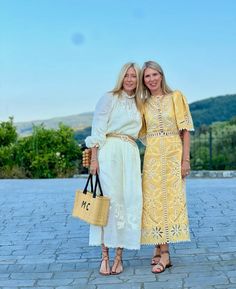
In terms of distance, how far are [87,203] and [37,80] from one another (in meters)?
14.1

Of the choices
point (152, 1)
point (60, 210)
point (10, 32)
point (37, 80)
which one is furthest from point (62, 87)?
point (60, 210)

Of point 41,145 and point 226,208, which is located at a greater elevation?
point 41,145

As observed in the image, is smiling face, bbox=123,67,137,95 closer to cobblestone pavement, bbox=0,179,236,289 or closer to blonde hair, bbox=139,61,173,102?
blonde hair, bbox=139,61,173,102

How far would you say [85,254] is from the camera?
5.55 metres

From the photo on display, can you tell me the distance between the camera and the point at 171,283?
14.6 feet

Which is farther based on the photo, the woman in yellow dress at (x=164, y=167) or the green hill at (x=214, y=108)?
the green hill at (x=214, y=108)

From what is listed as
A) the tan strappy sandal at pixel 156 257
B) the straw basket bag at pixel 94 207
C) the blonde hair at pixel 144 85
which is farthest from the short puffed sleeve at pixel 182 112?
the tan strappy sandal at pixel 156 257

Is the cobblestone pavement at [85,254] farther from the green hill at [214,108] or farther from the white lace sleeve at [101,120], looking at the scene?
the green hill at [214,108]

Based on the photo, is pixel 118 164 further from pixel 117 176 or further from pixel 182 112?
pixel 182 112

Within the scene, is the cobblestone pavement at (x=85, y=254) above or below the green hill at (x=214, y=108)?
below

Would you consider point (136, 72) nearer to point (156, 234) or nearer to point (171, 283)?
point (156, 234)

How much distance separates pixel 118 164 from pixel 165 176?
393mm

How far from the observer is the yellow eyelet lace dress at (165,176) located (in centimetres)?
477

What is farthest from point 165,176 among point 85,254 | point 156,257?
point 85,254
